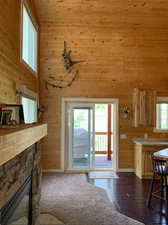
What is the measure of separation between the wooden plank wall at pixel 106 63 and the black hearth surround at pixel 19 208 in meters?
3.91

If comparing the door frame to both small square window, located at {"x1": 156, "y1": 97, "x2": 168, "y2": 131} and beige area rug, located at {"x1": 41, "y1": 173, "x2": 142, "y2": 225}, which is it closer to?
beige area rug, located at {"x1": 41, "y1": 173, "x2": 142, "y2": 225}

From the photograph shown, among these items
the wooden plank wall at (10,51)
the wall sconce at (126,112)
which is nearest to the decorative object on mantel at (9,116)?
the wooden plank wall at (10,51)

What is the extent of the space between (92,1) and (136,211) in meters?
4.90

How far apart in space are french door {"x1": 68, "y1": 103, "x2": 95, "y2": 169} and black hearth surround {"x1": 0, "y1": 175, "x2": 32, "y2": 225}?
13.3 ft

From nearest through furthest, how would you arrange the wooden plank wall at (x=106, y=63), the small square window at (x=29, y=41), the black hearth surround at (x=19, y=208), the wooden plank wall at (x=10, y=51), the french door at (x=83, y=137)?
the black hearth surround at (x=19, y=208) → the wooden plank wall at (x=10, y=51) → the small square window at (x=29, y=41) → the wooden plank wall at (x=106, y=63) → the french door at (x=83, y=137)

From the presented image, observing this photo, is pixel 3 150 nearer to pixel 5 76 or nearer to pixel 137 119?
pixel 5 76

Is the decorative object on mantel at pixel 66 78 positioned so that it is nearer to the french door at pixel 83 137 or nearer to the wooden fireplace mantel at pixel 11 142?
the french door at pixel 83 137

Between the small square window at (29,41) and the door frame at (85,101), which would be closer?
the small square window at (29,41)

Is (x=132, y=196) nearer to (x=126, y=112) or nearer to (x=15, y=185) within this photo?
(x=126, y=112)

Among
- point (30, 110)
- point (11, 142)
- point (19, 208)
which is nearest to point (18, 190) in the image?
point (19, 208)

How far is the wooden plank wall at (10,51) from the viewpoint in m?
3.26

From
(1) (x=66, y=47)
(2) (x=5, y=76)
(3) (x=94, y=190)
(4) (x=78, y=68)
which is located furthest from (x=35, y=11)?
(3) (x=94, y=190)

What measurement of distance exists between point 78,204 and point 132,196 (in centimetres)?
122

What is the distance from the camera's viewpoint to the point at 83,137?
6.95 metres
